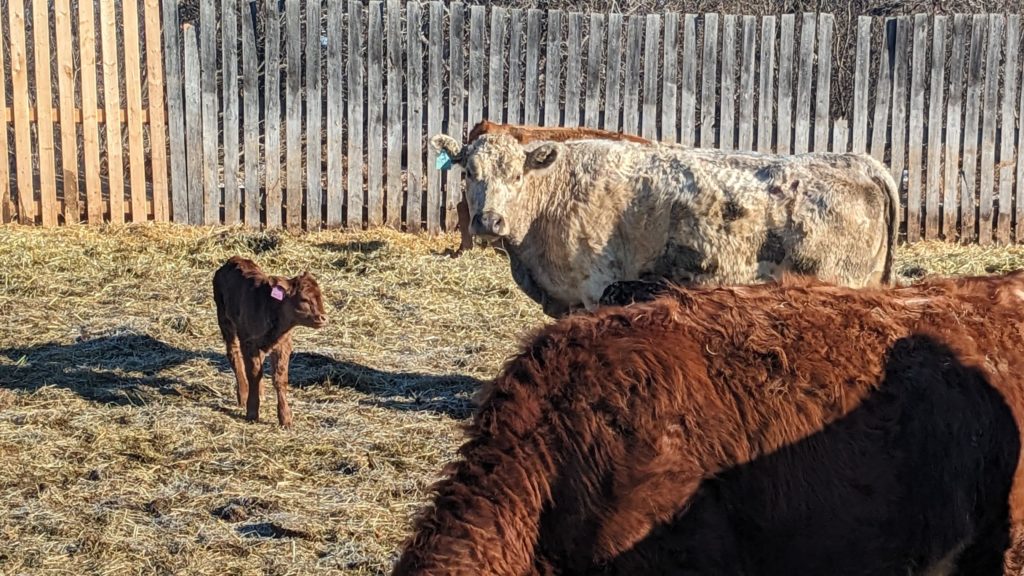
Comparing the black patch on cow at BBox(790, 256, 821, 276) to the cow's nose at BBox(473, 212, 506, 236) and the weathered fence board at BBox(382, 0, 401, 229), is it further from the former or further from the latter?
→ the weathered fence board at BBox(382, 0, 401, 229)

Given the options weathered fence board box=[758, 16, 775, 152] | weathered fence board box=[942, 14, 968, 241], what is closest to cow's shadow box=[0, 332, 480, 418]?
weathered fence board box=[758, 16, 775, 152]

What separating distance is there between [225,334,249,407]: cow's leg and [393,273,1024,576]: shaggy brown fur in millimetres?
4663

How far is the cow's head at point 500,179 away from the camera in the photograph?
818cm

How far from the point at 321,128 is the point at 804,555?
37.5 ft

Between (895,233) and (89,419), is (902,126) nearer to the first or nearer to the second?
(895,233)

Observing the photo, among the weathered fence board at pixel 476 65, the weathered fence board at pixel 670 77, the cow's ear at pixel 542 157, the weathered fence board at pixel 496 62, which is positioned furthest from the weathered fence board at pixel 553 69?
the cow's ear at pixel 542 157

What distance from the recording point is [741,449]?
340 centimetres

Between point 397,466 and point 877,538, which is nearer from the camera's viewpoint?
point 877,538

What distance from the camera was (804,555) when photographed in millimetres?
3420

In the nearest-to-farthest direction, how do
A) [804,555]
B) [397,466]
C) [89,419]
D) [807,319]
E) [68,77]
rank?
1. [804,555]
2. [807,319]
3. [397,466]
4. [89,419]
5. [68,77]

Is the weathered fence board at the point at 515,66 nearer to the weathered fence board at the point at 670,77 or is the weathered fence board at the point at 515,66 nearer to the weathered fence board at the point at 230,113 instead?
the weathered fence board at the point at 670,77

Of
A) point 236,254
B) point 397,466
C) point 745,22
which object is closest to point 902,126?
point 745,22

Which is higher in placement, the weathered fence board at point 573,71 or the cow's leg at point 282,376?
the weathered fence board at point 573,71

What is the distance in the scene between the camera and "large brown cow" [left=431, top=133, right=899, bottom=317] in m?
7.66
